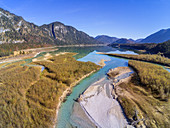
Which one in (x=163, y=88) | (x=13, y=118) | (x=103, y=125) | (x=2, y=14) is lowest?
(x=103, y=125)

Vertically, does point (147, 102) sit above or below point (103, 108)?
above

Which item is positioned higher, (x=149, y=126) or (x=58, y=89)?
(x=58, y=89)

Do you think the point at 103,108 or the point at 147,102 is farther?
the point at 147,102

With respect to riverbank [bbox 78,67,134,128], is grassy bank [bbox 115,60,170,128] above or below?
above

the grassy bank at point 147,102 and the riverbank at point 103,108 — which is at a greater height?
the grassy bank at point 147,102

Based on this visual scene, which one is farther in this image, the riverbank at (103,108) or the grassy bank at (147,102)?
the riverbank at (103,108)

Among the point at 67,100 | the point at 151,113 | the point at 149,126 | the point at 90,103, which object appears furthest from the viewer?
the point at 67,100

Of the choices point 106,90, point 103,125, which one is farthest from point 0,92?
point 106,90

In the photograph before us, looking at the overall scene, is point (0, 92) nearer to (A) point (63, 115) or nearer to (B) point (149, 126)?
(A) point (63, 115)

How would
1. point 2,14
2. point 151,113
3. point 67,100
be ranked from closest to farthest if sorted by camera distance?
point 151,113
point 67,100
point 2,14

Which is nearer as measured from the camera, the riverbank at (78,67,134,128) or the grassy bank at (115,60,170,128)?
the grassy bank at (115,60,170,128)

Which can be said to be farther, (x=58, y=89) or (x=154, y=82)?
(x=154, y=82)
